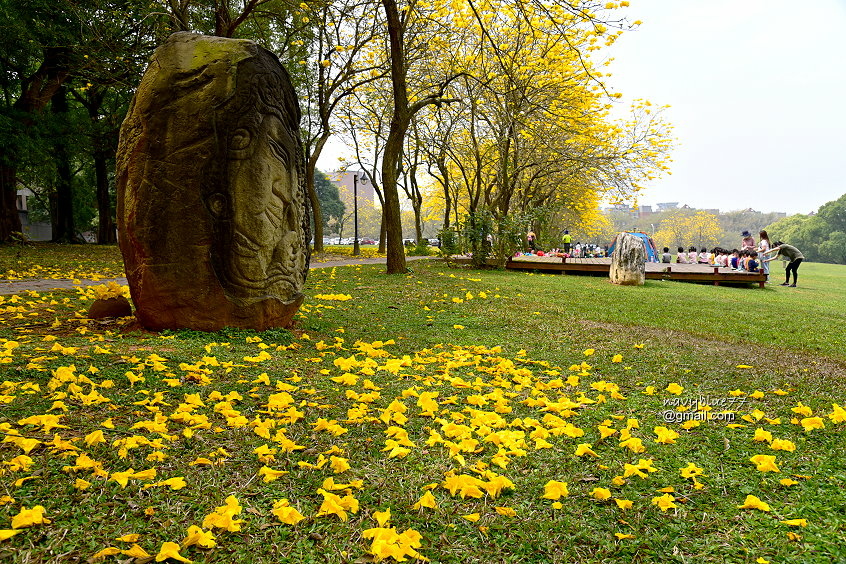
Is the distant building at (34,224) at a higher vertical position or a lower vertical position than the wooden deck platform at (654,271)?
higher

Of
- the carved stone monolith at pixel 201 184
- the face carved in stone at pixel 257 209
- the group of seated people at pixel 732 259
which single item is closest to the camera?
the carved stone monolith at pixel 201 184

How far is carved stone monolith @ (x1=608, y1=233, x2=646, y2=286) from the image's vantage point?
12.9m

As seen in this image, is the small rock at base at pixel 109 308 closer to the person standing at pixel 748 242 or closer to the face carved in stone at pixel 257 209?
the face carved in stone at pixel 257 209

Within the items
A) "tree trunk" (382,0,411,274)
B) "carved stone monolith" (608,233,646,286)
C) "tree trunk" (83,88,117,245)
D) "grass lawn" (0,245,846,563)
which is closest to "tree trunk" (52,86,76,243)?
"tree trunk" (83,88,117,245)

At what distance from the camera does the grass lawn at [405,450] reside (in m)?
1.93

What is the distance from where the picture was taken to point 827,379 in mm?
4340

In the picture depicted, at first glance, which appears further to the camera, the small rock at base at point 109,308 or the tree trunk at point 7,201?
the tree trunk at point 7,201

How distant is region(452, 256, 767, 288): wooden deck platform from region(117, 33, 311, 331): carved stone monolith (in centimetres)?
1134

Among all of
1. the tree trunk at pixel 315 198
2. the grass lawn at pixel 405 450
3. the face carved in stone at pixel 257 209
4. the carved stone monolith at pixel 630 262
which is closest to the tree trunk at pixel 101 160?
the tree trunk at pixel 315 198

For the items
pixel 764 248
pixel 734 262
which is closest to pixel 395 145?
pixel 764 248

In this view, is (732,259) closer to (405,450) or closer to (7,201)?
(405,450)

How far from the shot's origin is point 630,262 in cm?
1289

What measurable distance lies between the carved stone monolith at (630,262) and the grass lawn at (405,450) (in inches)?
304

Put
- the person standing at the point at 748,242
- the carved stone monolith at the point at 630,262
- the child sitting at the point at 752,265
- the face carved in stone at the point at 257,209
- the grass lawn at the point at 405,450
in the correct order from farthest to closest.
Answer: the person standing at the point at 748,242 < the child sitting at the point at 752,265 < the carved stone monolith at the point at 630,262 < the face carved in stone at the point at 257,209 < the grass lawn at the point at 405,450
